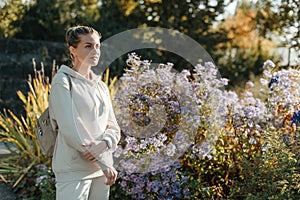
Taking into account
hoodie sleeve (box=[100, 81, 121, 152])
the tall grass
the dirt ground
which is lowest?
the dirt ground

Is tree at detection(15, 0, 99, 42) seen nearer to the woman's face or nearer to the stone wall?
the stone wall

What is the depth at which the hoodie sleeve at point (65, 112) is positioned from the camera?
229 cm

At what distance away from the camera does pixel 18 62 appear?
7.86 metres

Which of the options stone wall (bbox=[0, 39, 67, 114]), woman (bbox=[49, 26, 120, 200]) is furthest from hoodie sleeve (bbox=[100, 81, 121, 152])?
stone wall (bbox=[0, 39, 67, 114])

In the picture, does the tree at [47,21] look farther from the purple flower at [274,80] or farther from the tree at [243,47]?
the purple flower at [274,80]

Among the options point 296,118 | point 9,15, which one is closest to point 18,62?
point 9,15

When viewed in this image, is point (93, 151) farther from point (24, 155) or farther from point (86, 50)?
point (24, 155)

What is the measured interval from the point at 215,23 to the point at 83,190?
345 inches

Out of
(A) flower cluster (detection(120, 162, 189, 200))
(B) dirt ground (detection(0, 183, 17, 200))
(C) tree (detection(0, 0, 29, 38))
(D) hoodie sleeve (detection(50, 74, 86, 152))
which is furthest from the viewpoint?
(C) tree (detection(0, 0, 29, 38))

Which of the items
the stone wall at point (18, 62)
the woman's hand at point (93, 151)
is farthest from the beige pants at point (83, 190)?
the stone wall at point (18, 62)

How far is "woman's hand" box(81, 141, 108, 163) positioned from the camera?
2.35 metres

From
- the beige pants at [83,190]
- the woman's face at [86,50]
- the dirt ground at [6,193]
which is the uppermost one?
the woman's face at [86,50]

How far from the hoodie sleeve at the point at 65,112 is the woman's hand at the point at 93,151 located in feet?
0.12

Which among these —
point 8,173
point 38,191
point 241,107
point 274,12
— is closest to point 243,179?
point 241,107
